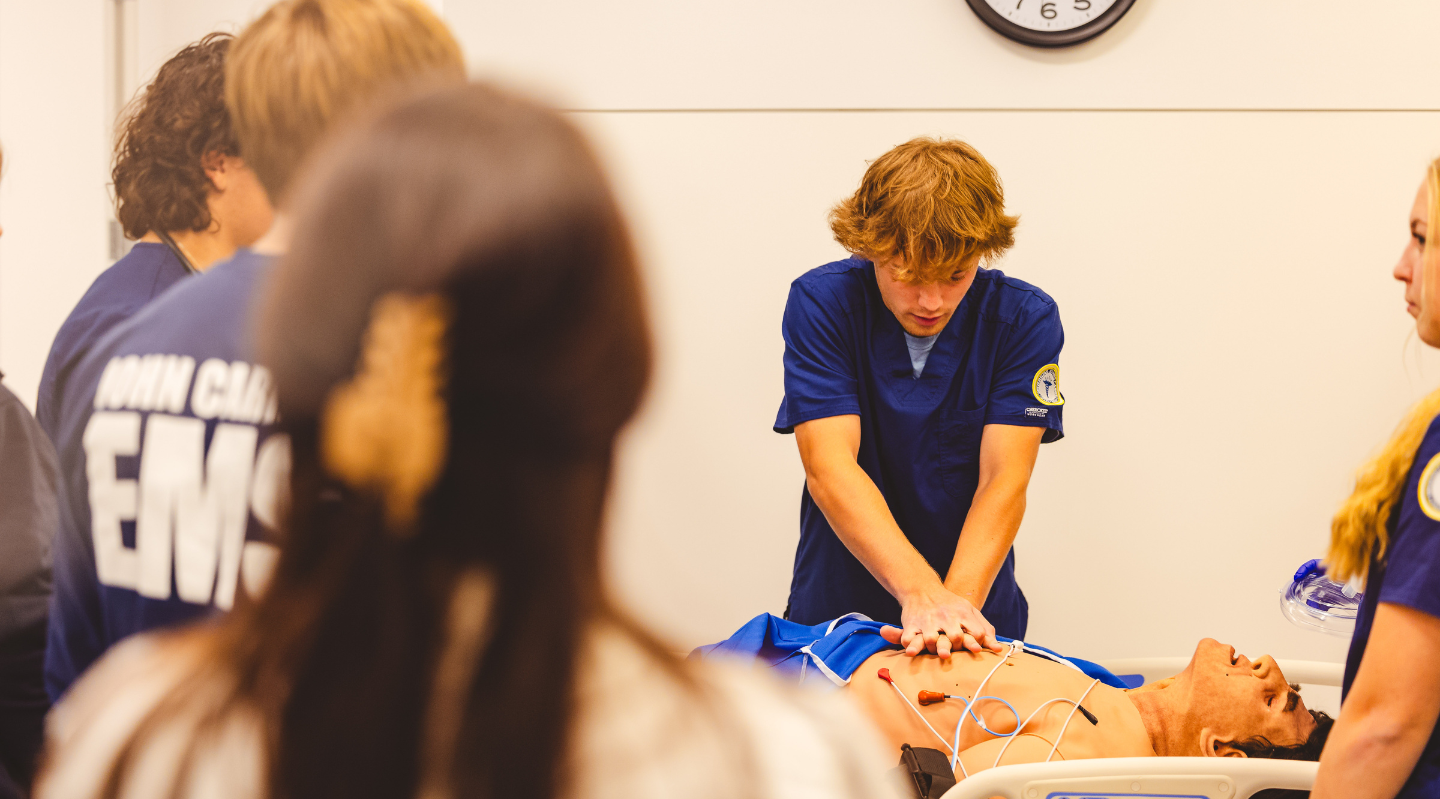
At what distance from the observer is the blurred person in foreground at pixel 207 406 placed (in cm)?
75

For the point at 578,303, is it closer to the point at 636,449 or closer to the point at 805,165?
the point at 636,449

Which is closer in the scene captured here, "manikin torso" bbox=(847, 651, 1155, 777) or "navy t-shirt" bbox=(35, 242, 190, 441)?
"navy t-shirt" bbox=(35, 242, 190, 441)

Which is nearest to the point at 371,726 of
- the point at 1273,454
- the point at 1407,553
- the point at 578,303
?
the point at 578,303

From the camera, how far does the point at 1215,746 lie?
4.97 ft

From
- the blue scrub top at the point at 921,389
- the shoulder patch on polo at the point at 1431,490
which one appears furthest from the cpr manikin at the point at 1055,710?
the shoulder patch on polo at the point at 1431,490

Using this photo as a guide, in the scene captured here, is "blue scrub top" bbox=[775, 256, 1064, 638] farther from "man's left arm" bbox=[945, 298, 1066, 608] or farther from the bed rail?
the bed rail

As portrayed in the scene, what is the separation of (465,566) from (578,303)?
13 cm

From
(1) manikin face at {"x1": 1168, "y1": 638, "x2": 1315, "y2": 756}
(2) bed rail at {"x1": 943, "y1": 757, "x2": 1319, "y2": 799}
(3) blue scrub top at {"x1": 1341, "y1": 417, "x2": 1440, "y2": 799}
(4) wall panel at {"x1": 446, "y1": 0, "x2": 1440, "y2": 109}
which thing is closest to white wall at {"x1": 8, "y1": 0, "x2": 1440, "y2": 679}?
(4) wall panel at {"x1": 446, "y1": 0, "x2": 1440, "y2": 109}

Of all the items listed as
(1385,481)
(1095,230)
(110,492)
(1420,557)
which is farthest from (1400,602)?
(1095,230)

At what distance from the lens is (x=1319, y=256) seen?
2271mm

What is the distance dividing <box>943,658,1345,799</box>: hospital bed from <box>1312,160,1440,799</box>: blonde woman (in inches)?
12.4

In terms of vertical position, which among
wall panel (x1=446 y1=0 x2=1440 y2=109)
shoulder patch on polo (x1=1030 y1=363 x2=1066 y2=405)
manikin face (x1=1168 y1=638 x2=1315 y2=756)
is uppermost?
wall panel (x1=446 y1=0 x2=1440 y2=109)

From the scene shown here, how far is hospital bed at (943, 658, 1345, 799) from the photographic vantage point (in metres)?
1.25

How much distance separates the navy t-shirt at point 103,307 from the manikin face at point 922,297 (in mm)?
1086
